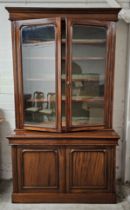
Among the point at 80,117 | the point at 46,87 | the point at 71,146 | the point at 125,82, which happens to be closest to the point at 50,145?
the point at 71,146

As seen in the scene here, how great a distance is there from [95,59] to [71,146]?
3.32 ft

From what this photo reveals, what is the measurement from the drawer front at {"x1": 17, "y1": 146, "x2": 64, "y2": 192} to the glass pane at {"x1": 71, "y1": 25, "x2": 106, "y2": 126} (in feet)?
1.46

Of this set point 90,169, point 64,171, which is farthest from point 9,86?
point 90,169

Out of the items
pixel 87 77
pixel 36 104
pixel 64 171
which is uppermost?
pixel 87 77

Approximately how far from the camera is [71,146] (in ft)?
7.94

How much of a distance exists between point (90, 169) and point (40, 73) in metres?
1.24

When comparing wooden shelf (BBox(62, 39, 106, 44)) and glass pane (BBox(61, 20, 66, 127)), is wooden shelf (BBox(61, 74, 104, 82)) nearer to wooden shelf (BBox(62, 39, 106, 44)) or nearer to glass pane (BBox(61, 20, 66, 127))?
glass pane (BBox(61, 20, 66, 127))

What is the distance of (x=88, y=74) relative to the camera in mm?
2562

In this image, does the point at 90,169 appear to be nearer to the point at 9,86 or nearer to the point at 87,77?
the point at 87,77

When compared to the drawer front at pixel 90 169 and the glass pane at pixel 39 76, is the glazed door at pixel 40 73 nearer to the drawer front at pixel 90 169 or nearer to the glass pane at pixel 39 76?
the glass pane at pixel 39 76

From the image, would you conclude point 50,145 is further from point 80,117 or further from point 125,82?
point 125,82

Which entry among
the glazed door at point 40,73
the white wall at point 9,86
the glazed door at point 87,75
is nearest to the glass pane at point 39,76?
the glazed door at point 40,73

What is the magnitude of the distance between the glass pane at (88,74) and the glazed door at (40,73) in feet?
0.68

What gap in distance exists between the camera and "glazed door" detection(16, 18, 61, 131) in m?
2.36
